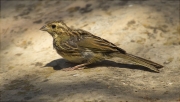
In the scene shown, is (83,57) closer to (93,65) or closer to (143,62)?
(93,65)

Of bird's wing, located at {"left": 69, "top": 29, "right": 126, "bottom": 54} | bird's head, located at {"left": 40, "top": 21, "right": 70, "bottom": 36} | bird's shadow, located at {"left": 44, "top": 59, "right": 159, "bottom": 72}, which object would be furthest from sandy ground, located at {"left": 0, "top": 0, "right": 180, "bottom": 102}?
bird's head, located at {"left": 40, "top": 21, "right": 70, "bottom": 36}

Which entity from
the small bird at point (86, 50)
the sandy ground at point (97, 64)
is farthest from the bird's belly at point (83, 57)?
the sandy ground at point (97, 64)

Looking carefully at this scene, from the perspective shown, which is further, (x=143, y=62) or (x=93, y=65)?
(x=93, y=65)

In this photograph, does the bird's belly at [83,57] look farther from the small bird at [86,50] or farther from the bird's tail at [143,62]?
the bird's tail at [143,62]

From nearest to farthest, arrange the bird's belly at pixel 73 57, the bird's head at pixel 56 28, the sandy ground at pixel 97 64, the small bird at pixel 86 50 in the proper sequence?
the sandy ground at pixel 97 64
the small bird at pixel 86 50
the bird's belly at pixel 73 57
the bird's head at pixel 56 28

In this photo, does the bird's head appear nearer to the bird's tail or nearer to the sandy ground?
the sandy ground

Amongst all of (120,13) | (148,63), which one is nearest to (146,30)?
(120,13)


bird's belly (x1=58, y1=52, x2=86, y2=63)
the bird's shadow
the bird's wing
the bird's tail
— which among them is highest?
the bird's wing

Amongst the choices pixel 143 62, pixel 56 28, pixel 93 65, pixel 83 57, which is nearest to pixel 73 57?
pixel 83 57
